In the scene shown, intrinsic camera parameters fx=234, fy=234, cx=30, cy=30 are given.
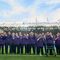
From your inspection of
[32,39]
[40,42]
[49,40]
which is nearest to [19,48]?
[32,39]

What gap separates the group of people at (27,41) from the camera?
4.56 m

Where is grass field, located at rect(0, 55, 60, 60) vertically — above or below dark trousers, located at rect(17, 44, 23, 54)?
below

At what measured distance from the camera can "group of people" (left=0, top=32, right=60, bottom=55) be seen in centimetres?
456

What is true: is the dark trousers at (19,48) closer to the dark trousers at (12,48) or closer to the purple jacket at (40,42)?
the dark trousers at (12,48)

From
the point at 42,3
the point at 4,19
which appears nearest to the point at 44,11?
the point at 42,3

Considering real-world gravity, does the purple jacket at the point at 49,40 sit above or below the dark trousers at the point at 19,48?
above

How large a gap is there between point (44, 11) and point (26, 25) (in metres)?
0.45

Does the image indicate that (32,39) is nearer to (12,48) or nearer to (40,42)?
(40,42)

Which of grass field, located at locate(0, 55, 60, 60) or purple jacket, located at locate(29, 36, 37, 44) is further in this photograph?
purple jacket, located at locate(29, 36, 37, 44)

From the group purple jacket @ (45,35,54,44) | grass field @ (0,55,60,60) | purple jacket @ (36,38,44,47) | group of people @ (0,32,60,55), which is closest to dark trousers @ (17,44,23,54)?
group of people @ (0,32,60,55)

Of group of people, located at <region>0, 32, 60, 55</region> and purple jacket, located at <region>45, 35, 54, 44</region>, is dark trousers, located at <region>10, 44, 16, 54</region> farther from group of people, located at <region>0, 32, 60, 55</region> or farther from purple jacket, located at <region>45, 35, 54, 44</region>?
purple jacket, located at <region>45, 35, 54, 44</region>

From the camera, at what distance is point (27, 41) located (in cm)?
466

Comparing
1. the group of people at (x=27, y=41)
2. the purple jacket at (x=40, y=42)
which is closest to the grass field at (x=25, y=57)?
the group of people at (x=27, y=41)

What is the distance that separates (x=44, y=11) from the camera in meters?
4.61
